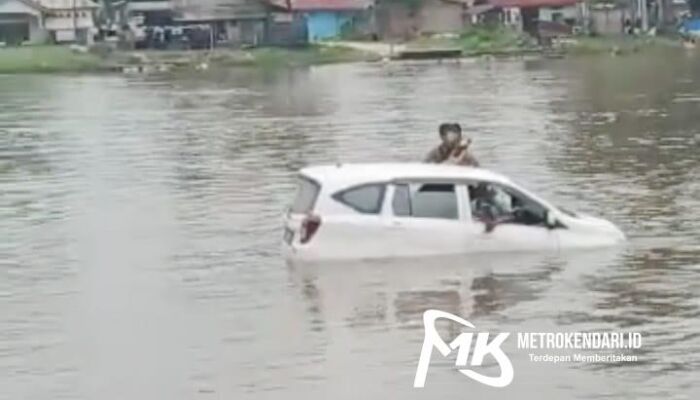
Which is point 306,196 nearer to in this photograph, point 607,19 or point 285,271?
point 285,271

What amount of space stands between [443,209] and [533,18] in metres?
88.2

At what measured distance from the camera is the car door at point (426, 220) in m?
17.0

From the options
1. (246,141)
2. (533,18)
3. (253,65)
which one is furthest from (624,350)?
(533,18)

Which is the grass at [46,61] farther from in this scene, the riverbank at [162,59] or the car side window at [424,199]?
the car side window at [424,199]

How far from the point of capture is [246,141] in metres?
35.2

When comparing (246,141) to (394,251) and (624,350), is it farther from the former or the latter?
(624,350)

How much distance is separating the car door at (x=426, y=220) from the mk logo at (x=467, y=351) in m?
2.61

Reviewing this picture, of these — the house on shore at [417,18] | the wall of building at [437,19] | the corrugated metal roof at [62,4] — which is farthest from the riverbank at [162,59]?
the wall of building at [437,19]

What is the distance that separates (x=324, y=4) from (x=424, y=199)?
8386cm

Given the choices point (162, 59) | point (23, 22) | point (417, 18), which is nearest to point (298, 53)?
point (162, 59)

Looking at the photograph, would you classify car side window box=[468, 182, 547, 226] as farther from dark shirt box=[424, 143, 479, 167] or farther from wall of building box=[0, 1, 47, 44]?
wall of building box=[0, 1, 47, 44]

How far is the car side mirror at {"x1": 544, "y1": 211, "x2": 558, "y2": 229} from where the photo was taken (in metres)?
17.4

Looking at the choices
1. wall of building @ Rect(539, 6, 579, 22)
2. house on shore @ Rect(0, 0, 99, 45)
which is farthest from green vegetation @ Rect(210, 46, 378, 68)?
wall of building @ Rect(539, 6, 579, 22)

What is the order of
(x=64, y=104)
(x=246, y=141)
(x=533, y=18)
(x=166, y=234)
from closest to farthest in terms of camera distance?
(x=166, y=234) < (x=246, y=141) < (x=64, y=104) < (x=533, y=18)
